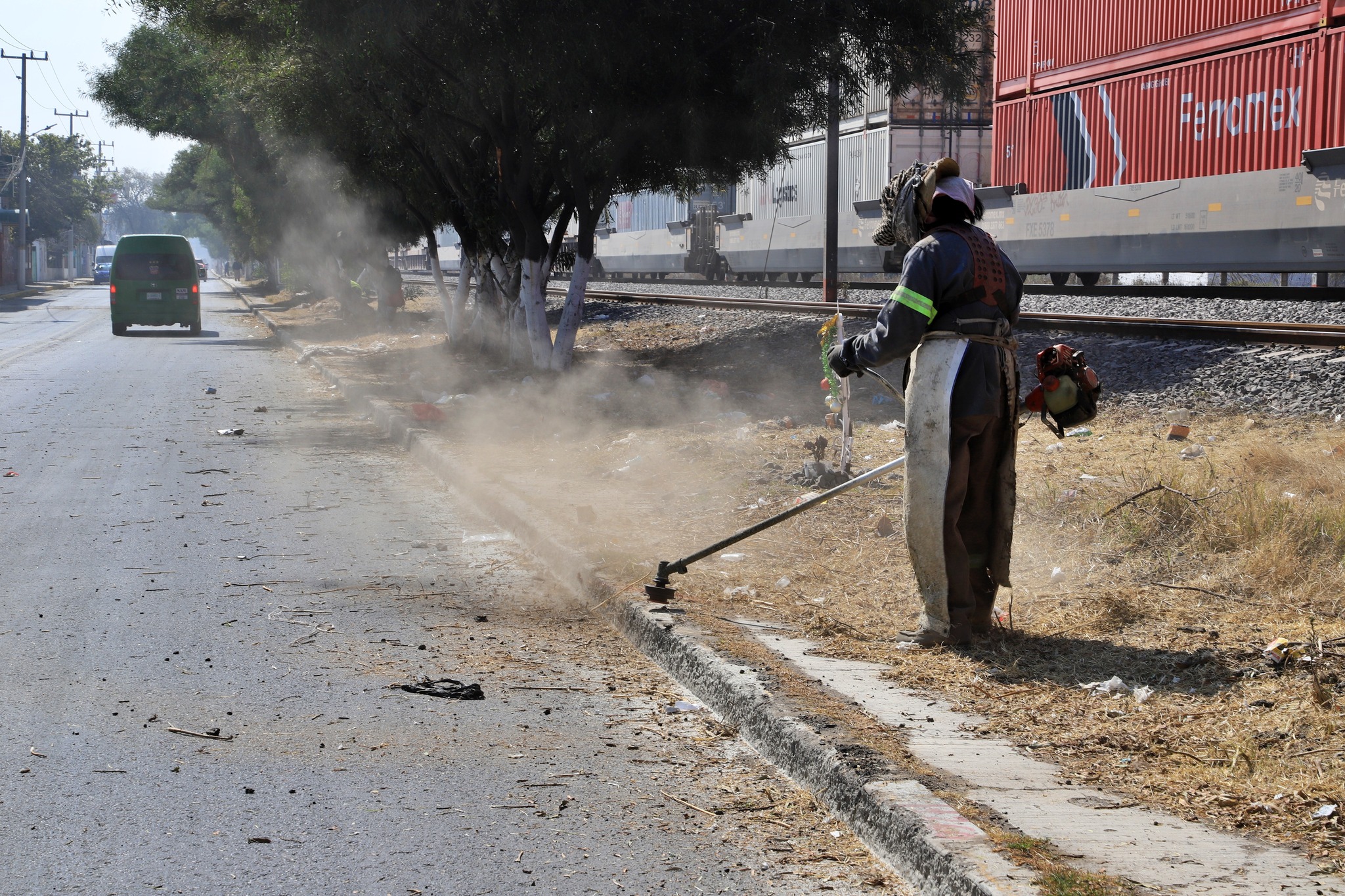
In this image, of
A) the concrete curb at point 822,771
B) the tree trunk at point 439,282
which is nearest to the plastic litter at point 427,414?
the concrete curb at point 822,771

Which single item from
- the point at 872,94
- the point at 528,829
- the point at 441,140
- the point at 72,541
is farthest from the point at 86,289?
the point at 528,829

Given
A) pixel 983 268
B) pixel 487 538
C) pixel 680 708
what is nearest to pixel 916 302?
pixel 983 268

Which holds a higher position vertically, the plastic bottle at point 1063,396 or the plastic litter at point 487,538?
the plastic bottle at point 1063,396

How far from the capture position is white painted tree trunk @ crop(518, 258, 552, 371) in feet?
49.9

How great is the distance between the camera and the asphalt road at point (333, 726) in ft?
9.79

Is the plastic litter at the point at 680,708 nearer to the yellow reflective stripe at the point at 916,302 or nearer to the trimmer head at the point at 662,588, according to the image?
the trimmer head at the point at 662,588

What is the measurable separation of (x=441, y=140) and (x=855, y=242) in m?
15.5

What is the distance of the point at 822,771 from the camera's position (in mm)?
3395

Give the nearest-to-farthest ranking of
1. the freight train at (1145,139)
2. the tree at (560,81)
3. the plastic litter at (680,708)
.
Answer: the plastic litter at (680,708) < the tree at (560,81) < the freight train at (1145,139)

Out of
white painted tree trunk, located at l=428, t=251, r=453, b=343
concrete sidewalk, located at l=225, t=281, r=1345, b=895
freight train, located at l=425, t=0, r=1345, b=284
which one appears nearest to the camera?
concrete sidewalk, located at l=225, t=281, r=1345, b=895

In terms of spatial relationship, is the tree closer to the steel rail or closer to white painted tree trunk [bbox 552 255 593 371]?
white painted tree trunk [bbox 552 255 593 371]

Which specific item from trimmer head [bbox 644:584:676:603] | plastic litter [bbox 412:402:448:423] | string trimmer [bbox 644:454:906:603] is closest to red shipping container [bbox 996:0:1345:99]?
plastic litter [bbox 412:402:448:423]

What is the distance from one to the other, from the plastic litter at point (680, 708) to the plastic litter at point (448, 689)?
0.62 m

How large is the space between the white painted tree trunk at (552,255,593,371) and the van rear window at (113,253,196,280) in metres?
14.3
